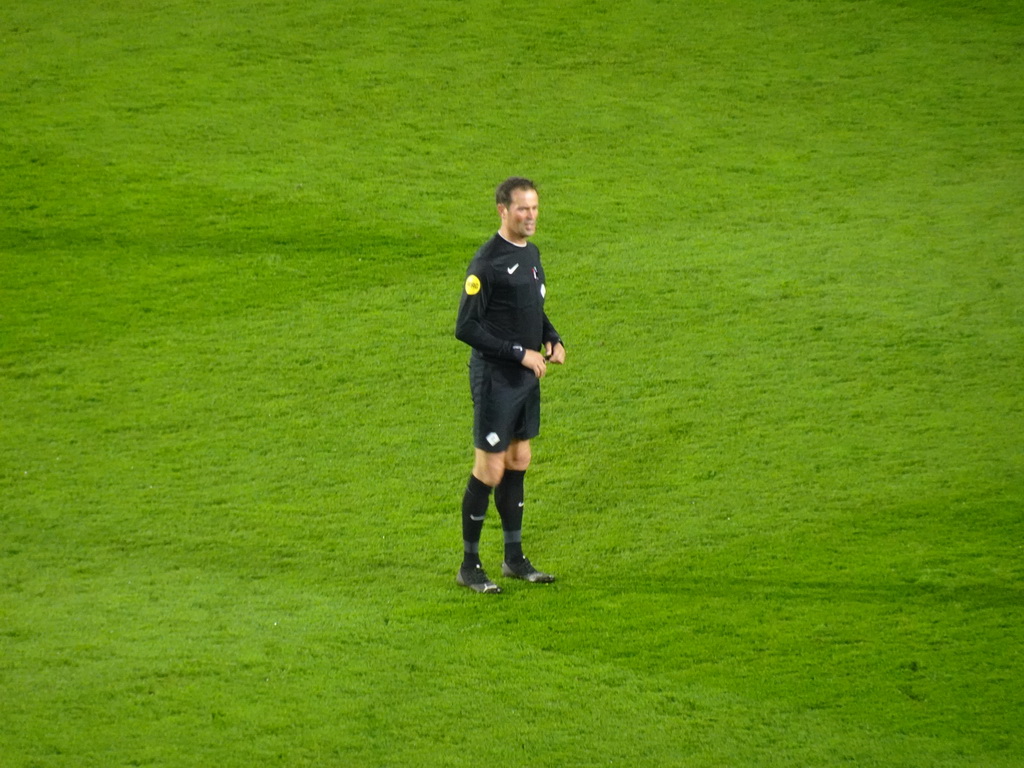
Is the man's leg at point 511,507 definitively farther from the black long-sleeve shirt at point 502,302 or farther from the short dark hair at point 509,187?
the short dark hair at point 509,187

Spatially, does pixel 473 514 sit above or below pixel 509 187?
below

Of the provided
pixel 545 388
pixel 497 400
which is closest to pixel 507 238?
pixel 497 400

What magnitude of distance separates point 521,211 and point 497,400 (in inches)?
30.0

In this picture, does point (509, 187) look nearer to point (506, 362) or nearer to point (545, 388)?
point (506, 362)

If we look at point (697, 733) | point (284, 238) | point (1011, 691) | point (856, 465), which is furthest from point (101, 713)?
point (284, 238)

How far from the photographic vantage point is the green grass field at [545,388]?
14.1ft

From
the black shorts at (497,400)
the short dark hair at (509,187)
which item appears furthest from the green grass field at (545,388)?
the short dark hair at (509,187)

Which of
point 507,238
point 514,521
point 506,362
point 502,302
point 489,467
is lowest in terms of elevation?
point 514,521

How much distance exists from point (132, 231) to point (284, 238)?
1.15m

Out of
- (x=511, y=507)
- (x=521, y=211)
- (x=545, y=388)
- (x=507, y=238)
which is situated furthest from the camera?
(x=545, y=388)

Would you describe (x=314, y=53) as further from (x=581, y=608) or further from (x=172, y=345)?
(x=581, y=608)

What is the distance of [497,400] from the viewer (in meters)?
4.95

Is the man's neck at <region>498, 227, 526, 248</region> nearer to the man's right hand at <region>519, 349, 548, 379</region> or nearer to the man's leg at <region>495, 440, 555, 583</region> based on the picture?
the man's right hand at <region>519, 349, 548, 379</region>

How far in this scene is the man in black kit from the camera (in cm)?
484
